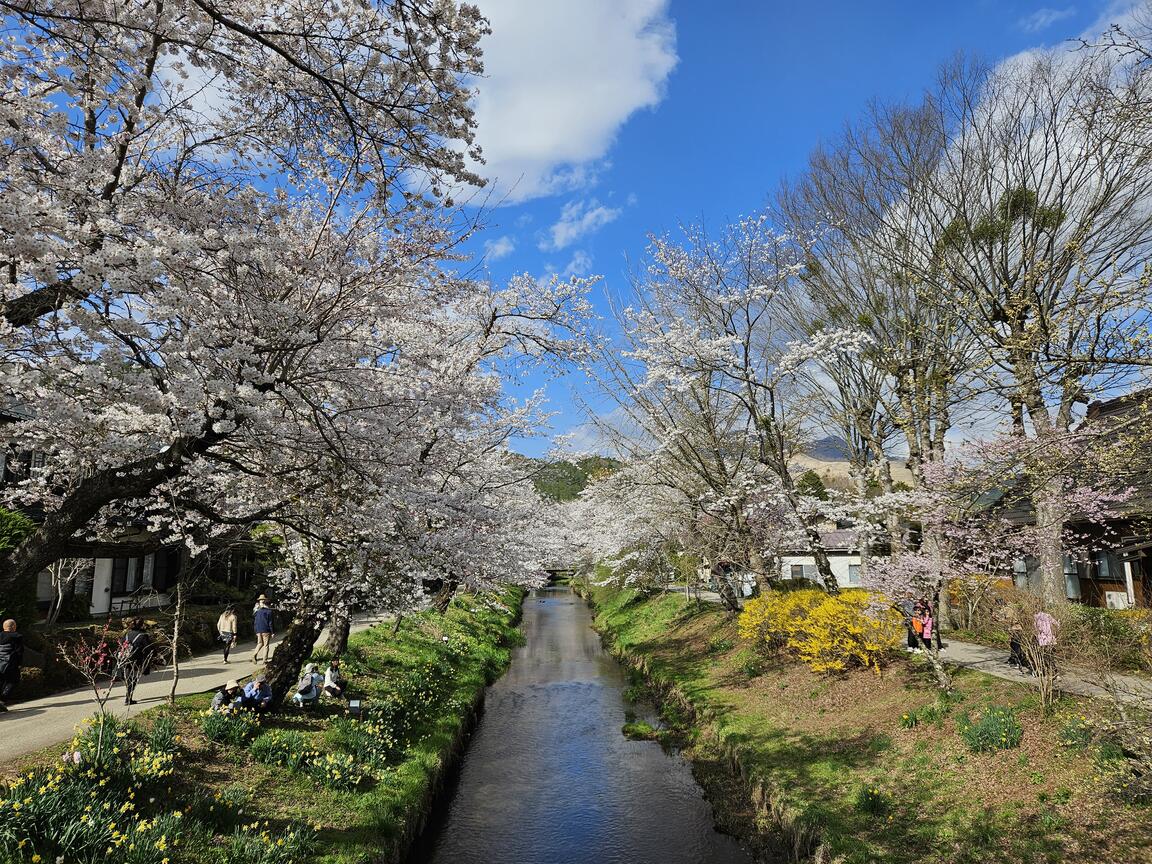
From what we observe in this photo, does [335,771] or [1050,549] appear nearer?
[335,771]

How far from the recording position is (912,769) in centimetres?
948

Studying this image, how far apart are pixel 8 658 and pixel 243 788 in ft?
20.0

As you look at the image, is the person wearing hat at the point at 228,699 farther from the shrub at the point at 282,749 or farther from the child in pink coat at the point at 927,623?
the child in pink coat at the point at 927,623

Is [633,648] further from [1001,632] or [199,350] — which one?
[199,350]

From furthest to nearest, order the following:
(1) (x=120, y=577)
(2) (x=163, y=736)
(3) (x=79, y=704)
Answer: (1) (x=120, y=577) < (3) (x=79, y=704) < (2) (x=163, y=736)

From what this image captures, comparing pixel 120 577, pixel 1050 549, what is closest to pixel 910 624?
pixel 1050 549

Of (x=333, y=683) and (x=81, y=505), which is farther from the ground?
(x=81, y=505)

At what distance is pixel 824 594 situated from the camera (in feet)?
52.2

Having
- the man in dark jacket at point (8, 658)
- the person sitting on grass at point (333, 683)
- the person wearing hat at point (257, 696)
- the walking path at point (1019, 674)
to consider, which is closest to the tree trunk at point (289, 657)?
the person wearing hat at point (257, 696)

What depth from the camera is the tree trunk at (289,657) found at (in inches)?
448

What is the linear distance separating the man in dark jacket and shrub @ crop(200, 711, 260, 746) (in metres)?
4.02

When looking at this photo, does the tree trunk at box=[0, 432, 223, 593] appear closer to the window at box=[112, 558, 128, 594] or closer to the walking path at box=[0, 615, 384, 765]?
the walking path at box=[0, 615, 384, 765]

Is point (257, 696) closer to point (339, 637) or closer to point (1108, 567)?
point (339, 637)

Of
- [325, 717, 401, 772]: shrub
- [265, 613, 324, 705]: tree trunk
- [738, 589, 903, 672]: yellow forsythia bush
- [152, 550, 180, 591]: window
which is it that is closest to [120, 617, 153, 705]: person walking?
[265, 613, 324, 705]: tree trunk
